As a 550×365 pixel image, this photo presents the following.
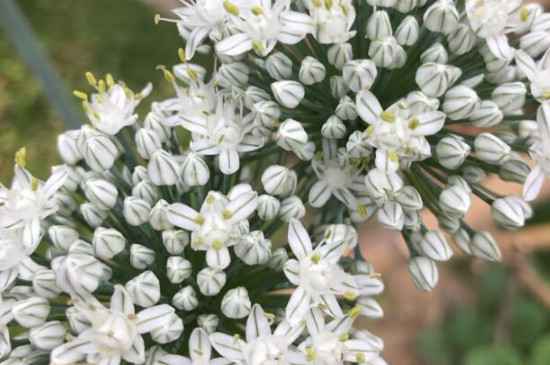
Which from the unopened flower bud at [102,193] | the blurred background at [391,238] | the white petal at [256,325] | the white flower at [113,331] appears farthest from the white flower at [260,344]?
the blurred background at [391,238]

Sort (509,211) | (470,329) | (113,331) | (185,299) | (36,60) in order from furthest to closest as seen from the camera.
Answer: (470,329), (36,60), (509,211), (185,299), (113,331)

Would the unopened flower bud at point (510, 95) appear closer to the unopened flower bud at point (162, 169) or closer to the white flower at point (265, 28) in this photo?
the white flower at point (265, 28)

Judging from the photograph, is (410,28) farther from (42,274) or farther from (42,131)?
(42,131)

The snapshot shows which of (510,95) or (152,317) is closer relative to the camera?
(152,317)

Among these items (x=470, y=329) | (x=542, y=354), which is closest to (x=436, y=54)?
(x=542, y=354)

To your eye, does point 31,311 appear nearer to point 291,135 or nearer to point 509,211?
point 291,135

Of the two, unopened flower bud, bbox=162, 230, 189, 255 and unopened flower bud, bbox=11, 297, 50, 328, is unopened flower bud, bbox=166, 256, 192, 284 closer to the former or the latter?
unopened flower bud, bbox=162, 230, 189, 255

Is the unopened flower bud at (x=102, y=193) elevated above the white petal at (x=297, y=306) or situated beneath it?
elevated above

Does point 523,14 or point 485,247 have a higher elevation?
point 523,14

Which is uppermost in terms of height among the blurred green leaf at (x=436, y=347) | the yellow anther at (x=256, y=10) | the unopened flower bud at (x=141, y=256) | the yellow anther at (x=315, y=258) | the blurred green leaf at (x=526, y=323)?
the yellow anther at (x=256, y=10)
